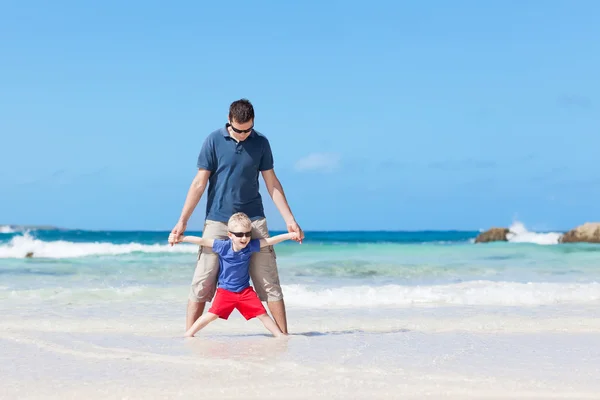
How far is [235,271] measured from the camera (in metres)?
5.52

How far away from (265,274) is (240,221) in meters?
0.58

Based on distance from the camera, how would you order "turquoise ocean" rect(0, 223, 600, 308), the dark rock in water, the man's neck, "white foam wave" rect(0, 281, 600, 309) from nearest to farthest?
1. the man's neck
2. "white foam wave" rect(0, 281, 600, 309)
3. "turquoise ocean" rect(0, 223, 600, 308)
4. the dark rock in water

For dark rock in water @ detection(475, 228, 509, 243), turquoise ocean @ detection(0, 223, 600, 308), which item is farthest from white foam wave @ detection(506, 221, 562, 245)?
turquoise ocean @ detection(0, 223, 600, 308)

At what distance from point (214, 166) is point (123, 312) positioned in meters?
3.11

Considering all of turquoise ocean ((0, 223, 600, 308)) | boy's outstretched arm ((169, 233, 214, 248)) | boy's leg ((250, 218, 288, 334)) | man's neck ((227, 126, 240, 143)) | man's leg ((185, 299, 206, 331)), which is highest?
man's neck ((227, 126, 240, 143))

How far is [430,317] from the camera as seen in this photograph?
292 inches

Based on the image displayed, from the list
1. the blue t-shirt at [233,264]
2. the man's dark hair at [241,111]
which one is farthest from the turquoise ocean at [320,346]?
the man's dark hair at [241,111]

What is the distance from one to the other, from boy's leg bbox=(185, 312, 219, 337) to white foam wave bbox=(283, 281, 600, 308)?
121 inches

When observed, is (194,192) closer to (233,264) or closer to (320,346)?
(233,264)

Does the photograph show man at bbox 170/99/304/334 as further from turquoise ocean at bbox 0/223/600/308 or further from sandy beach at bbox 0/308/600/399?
turquoise ocean at bbox 0/223/600/308

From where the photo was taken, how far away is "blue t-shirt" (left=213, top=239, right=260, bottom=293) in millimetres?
5391

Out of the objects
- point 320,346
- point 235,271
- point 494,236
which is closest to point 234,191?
point 235,271

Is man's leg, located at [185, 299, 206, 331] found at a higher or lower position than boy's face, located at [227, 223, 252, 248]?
lower

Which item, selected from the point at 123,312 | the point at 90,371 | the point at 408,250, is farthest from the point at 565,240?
the point at 90,371
